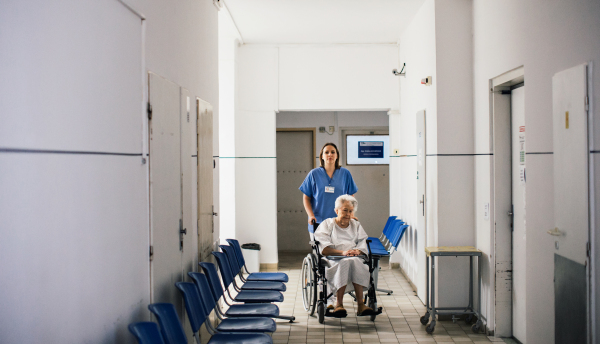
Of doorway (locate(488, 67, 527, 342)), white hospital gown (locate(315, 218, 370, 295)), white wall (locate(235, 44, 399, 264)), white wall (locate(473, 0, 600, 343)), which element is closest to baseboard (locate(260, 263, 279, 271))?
white wall (locate(235, 44, 399, 264))

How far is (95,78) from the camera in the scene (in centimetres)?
211

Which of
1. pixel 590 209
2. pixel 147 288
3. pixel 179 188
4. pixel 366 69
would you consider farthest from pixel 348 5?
pixel 147 288

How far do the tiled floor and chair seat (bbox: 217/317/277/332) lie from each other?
1.01 metres

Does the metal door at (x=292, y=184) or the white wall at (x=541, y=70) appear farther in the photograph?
the metal door at (x=292, y=184)

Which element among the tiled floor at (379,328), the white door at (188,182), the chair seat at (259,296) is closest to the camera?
the white door at (188,182)

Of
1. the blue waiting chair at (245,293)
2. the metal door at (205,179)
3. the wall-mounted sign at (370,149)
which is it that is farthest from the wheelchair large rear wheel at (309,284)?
the wall-mounted sign at (370,149)

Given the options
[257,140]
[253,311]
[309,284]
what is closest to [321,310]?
[309,284]

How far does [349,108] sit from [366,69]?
658mm

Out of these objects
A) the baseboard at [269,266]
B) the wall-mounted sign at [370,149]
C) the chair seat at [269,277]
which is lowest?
the baseboard at [269,266]

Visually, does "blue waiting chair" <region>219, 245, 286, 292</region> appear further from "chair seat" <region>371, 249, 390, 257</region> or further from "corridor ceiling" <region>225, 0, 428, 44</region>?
"corridor ceiling" <region>225, 0, 428, 44</region>

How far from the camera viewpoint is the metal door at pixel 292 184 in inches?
345

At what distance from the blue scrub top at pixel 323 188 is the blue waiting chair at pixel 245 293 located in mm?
1780

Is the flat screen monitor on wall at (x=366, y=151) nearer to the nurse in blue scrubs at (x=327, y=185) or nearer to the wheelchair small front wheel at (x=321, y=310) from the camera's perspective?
the nurse in blue scrubs at (x=327, y=185)

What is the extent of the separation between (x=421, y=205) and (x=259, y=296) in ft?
7.76
